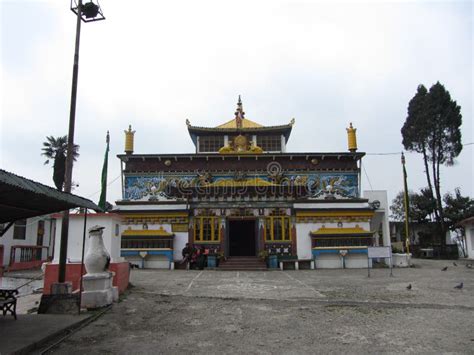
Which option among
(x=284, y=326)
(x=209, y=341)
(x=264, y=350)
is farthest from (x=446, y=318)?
(x=209, y=341)

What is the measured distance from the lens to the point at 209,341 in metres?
6.56

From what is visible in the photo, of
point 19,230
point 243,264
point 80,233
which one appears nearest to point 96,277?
point 80,233

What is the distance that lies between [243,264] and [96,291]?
45.6ft

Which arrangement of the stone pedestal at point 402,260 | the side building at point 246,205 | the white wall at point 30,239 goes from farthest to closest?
1. the white wall at point 30,239
2. the side building at point 246,205
3. the stone pedestal at point 402,260

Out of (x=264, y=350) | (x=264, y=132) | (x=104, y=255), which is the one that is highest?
(x=264, y=132)

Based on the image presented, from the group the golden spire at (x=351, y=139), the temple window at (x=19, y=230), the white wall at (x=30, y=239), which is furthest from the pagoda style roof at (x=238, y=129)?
the temple window at (x=19, y=230)

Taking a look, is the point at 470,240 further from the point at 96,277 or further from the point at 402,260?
the point at 96,277

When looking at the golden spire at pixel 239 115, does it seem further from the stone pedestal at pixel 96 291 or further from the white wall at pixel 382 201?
the stone pedestal at pixel 96 291

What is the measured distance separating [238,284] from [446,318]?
7296 millimetres

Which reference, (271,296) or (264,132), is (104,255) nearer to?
(271,296)

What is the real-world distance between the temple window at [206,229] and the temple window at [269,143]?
7.77m

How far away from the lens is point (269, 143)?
96.6ft

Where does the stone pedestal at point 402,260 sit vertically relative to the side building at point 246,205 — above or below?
below

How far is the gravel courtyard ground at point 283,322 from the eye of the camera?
6.25 metres
